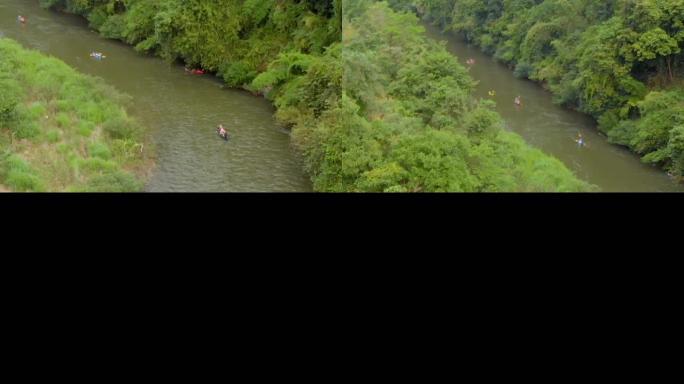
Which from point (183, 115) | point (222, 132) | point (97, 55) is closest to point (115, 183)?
point (222, 132)

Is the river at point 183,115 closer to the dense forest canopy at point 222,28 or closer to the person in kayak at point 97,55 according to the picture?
the person in kayak at point 97,55

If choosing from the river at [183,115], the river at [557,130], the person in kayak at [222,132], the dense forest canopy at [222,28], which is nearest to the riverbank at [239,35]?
the dense forest canopy at [222,28]

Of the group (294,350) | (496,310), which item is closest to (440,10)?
(496,310)

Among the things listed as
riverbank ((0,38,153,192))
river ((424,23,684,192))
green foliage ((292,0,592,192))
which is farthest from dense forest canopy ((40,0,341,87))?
river ((424,23,684,192))

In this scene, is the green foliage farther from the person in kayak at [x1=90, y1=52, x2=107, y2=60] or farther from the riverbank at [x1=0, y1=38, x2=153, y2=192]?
the person in kayak at [x1=90, y1=52, x2=107, y2=60]

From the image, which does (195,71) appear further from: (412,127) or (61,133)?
(412,127)

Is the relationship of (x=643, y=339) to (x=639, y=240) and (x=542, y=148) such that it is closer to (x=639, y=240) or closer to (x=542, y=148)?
(x=639, y=240)
